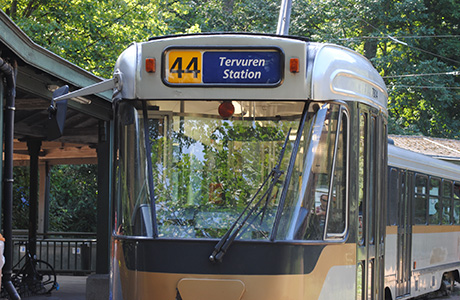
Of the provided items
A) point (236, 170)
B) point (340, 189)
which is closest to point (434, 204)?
point (340, 189)

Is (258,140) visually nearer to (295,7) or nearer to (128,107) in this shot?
(128,107)

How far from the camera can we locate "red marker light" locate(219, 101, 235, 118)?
6.96 m

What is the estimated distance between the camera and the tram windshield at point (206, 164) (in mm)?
6746

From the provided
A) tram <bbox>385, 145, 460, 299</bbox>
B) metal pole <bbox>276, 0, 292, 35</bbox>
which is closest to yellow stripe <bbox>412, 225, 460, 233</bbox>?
tram <bbox>385, 145, 460, 299</bbox>

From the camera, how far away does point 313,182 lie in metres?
6.82

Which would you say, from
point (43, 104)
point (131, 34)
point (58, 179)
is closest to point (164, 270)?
point (43, 104)

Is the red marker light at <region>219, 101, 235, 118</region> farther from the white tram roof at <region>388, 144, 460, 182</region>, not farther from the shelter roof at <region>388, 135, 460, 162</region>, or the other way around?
the shelter roof at <region>388, 135, 460, 162</region>

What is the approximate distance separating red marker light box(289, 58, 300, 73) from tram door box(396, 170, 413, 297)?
602cm

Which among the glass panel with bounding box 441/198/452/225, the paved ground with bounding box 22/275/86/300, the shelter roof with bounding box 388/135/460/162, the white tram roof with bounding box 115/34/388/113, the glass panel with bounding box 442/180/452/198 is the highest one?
the white tram roof with bounding box 115/34/388/113

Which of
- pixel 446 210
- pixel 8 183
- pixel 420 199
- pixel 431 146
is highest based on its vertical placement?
pixel 431 146

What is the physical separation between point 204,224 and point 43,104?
6264 millimetres

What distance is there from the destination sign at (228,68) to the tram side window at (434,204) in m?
8.50

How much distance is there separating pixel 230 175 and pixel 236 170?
7 centimetres

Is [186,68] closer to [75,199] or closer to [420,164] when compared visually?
[420,164]
